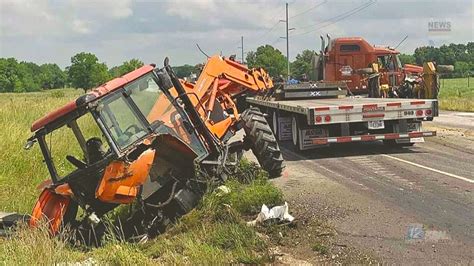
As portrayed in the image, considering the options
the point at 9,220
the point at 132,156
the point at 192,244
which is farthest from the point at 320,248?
the point at 9,220

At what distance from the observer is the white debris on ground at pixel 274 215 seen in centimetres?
713

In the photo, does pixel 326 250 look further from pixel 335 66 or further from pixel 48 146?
pixel 335 66

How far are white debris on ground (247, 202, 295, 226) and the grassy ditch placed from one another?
195 mm

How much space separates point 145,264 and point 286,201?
11.0ft

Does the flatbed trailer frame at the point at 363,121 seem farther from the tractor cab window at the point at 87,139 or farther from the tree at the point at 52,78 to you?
the tree at the point at 52,78

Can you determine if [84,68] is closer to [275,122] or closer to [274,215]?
[275,122]

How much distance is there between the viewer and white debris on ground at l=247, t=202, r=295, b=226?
281 inches

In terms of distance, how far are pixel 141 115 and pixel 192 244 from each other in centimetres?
175

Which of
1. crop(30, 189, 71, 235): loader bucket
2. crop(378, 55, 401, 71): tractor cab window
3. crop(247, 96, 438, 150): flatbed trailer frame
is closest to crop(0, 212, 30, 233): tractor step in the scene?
crop(30, 189, 71, 235): loader bucket

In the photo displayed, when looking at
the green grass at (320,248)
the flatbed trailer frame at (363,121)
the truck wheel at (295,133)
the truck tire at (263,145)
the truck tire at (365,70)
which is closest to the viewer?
the green grass at (320,248)

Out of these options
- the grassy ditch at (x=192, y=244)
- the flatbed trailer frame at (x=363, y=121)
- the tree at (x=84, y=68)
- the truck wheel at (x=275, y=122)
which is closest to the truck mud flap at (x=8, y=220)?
the grassy ditch at (x=192, y=244)

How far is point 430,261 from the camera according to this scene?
5.67m

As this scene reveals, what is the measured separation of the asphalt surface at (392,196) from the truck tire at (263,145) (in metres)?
0.34

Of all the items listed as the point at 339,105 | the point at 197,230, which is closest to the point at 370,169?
the point at 339,105
